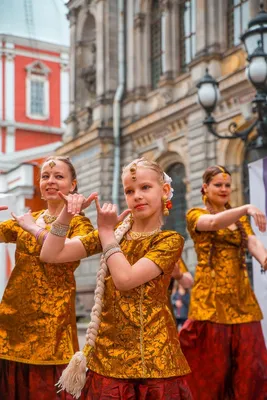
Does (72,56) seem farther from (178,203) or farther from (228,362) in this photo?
(228,362)

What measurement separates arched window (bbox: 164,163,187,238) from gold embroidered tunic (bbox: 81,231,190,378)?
16.2 m

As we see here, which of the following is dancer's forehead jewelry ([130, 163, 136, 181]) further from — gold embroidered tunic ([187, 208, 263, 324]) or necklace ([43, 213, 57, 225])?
gold embroidered tunic ([187, 208, 263, 324])

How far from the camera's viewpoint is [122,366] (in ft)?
9.30

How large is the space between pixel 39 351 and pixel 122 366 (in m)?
0.87

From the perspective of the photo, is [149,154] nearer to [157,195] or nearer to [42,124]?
[42,124]

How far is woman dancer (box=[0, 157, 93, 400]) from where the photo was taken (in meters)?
3.59

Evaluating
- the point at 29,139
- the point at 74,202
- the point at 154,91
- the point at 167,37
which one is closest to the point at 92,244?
the point at 74,202

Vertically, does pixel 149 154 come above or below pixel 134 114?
below

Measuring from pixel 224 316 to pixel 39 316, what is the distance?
1671 mm

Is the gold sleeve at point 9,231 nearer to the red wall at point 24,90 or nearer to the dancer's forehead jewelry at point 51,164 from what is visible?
the dancer's forehead jewelry at point 51,164

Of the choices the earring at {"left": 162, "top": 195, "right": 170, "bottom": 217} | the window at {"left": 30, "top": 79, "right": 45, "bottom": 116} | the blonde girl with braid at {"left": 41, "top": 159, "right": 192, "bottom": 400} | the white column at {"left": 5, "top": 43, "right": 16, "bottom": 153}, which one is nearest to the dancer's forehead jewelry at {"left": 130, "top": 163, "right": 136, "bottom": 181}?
the blonde girl with braid at {"left": 41, "top": 159, "right": 192, "bottom": 400}

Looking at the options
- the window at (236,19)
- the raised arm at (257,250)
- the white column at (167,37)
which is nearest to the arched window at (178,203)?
the white column at (167,37)

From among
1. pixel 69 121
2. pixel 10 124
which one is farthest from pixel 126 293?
pixel 10 124

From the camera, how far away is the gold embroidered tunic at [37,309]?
3582 mm
